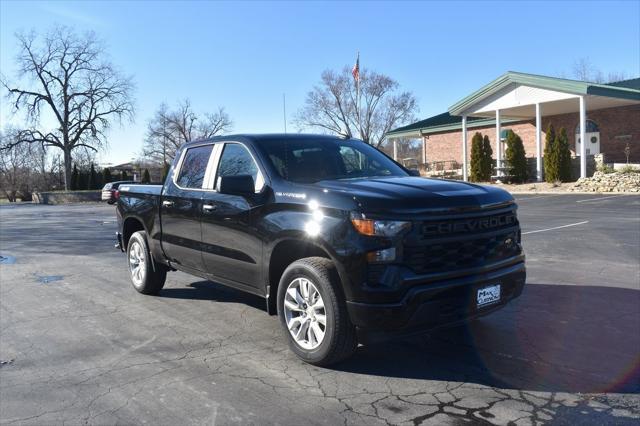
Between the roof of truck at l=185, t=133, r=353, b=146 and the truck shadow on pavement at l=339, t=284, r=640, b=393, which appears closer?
the truck shadow on pavement at l=339, t=284, r=640, b=393

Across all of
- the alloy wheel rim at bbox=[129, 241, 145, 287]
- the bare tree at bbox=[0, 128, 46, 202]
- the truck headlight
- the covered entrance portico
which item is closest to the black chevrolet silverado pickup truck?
the truck headlight

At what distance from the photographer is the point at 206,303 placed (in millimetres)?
6473

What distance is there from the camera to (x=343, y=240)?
397 centimetres

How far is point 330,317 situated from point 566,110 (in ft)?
102

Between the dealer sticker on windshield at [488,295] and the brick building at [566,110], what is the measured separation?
78.1 feet

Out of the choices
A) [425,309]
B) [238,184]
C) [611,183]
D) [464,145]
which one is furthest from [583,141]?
[425,309]

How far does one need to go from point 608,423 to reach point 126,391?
3202mm

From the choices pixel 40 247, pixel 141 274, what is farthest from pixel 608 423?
pixel 40 247

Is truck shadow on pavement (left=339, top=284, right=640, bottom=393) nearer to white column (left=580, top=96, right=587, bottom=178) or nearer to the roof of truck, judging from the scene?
the roof of truck

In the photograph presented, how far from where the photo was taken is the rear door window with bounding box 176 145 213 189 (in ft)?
19.3

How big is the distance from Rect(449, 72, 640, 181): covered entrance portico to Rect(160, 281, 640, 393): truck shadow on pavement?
21988 mm

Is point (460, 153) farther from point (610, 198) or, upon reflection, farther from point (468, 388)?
point (468, 388)

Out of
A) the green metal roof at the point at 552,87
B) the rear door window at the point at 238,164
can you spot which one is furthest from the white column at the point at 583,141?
the rear door window at the point at 238,164

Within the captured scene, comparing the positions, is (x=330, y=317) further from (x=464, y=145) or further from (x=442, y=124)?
(x=442, y=124)
